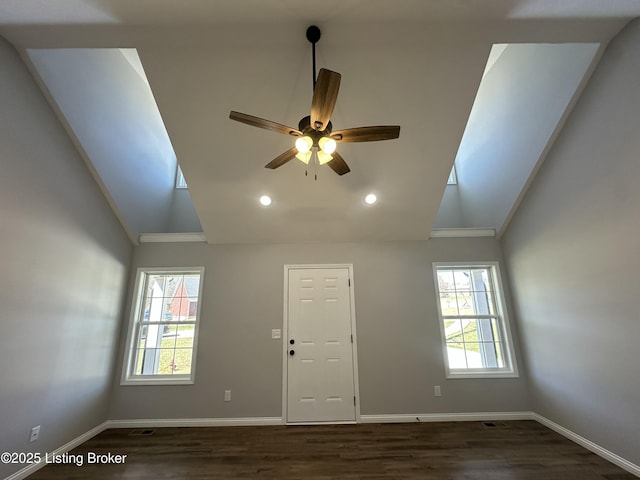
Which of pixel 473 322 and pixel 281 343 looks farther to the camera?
pixel 473 322

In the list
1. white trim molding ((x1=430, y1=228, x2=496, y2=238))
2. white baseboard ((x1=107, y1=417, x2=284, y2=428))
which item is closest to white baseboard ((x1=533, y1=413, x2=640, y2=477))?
white trim molding ((x1=430, y1=228, x2=496, y2=238))

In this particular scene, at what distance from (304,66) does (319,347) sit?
335 cm

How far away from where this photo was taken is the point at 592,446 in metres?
2.80

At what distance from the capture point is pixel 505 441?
308cm

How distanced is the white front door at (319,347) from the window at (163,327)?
4.48ft

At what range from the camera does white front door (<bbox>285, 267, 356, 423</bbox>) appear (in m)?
3.74

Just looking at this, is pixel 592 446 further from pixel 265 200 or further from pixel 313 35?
pixel 313 35

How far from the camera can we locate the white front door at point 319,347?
374cm

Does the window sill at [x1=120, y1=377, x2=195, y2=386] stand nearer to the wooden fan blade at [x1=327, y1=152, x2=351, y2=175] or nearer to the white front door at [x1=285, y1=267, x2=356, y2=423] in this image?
the white front door at [x1=285, y1=267, x2=356, y2=423]

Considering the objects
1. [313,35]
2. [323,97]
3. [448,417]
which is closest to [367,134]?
[323,97]

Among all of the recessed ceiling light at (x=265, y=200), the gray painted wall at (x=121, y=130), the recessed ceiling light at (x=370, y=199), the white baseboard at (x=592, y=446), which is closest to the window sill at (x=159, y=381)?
the gray painted wall at (x=121, y=130)

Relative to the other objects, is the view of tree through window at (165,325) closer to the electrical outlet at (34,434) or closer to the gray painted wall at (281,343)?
the gray painted wall at (281,343)

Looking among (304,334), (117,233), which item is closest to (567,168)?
(304,334)

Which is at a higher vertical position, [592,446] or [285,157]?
[285,157]
